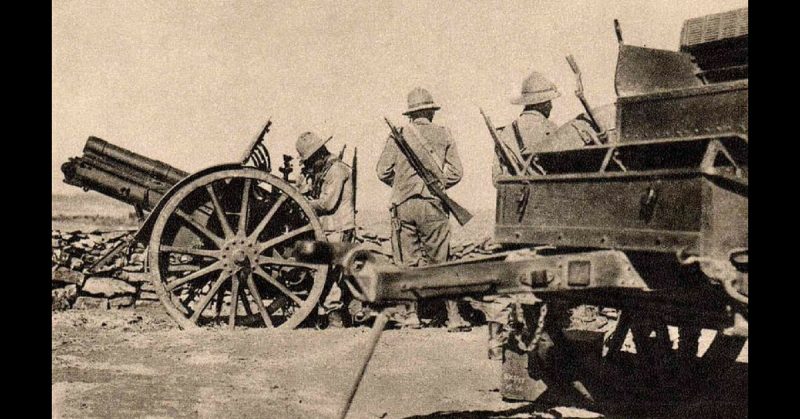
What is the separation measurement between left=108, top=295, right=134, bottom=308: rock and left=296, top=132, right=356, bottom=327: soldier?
2.54 meters

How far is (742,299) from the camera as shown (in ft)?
11.8

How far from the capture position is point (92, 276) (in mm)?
9734

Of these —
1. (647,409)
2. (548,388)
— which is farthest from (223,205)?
(647,409)

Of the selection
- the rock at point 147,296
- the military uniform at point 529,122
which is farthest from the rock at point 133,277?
the military uniform at point 529,122

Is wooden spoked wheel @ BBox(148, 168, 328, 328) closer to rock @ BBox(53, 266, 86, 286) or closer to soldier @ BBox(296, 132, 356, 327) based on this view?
soldier @ BBox(296, 132, 356, 327)

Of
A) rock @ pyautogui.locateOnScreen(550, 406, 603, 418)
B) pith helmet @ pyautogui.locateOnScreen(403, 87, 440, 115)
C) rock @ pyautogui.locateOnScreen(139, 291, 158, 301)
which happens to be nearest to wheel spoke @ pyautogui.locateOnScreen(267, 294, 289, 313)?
rock @ pyautogui.locateOnScreen(139, 291, 158, 301)

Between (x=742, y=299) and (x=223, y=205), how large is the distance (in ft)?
19.2

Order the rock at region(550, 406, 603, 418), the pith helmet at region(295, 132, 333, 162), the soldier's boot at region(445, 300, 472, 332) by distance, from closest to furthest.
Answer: the rock at region(550, 406, 603, 418)
the soldier's boot at region(445, 300, 472, 332)
the pith helmet at region(295, 132, 333, 162)

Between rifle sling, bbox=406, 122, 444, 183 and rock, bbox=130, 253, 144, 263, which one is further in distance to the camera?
rock, bbox=130, 253, 144, 263

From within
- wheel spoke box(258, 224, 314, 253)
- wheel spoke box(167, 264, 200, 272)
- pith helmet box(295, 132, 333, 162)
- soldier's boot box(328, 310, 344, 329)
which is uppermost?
pith helmet box(295, 132, 333, 162)

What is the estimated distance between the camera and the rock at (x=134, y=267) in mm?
9852

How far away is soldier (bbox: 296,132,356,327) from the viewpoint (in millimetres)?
8641

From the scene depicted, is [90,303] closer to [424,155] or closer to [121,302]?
[121,302]

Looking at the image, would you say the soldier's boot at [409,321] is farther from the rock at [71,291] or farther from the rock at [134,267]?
the rock at [71,291]
